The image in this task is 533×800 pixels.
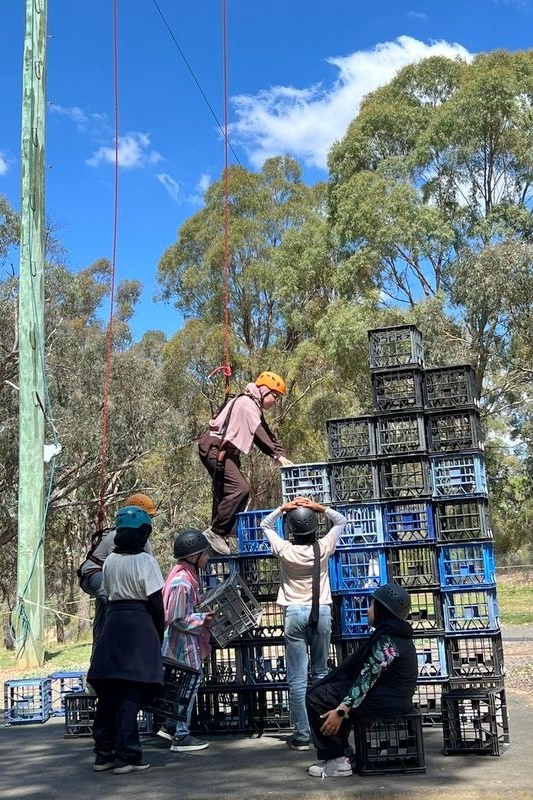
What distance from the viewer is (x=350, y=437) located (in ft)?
23.0

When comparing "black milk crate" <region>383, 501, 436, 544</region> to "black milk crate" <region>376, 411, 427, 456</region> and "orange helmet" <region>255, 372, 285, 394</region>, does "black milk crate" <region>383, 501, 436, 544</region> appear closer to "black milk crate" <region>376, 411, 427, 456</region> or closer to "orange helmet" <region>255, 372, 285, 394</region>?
"black milk crate" <region>376, 411, 427, 456</region>

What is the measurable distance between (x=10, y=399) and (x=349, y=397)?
11.3m

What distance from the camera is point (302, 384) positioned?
29484mm

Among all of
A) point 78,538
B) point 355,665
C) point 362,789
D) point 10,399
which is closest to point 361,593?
point 355,665

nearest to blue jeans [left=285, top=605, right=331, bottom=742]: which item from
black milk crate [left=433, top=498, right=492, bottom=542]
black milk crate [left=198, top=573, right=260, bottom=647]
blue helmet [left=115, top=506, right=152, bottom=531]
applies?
black milk crate [left=198, top=573, right=260, bottom=647]

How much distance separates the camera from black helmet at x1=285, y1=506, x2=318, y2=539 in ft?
20.1

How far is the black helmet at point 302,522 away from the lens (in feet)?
20.1

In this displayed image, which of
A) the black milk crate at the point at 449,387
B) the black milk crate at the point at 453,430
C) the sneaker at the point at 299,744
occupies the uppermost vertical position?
the black milk crate at the point at 449,387

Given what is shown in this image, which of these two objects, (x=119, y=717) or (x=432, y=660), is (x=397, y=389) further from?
(x=119, y=717)

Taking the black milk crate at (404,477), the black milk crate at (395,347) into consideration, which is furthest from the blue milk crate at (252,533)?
the black milk crate at (395,347)

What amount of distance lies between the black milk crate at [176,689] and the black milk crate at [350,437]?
1993 millimetres

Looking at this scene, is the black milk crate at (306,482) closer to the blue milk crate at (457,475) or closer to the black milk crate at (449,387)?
the blue milk crate at (457,475)

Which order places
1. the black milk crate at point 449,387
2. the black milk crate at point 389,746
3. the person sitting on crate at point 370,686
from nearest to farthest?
the person sitting on crate at point 370,686
the black milk crate at point 389,746
the black milk crate at point 449,387

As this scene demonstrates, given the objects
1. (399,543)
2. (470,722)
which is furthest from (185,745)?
(399,543)
